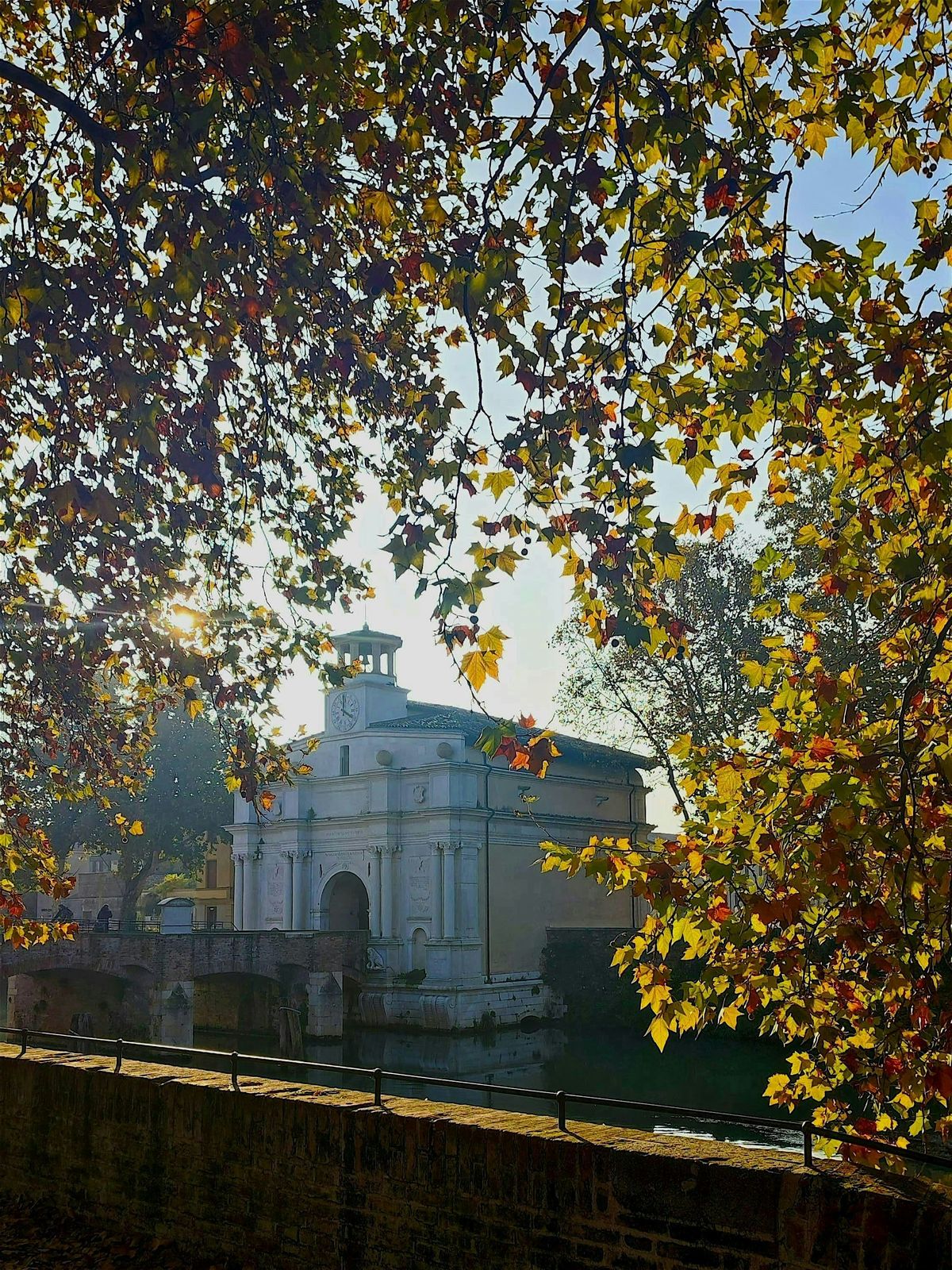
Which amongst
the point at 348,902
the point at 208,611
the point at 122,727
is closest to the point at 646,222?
the point at 208,611

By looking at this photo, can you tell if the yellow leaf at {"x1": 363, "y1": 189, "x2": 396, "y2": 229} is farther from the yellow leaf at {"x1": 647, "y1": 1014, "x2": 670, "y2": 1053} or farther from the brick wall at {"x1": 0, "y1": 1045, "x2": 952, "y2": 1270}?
the brick wall at {"x1": 0, "y1": 1045, "x2": 952, "y2": 1270}

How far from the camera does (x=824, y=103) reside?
4996 millimetres

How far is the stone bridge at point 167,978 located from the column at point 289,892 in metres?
2.99

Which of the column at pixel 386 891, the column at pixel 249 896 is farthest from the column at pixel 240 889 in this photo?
the column at pixel 386 891

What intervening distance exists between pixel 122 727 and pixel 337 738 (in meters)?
30.6

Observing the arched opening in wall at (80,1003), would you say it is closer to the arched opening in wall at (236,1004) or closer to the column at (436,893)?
the arched opening in wall at (236,1004)

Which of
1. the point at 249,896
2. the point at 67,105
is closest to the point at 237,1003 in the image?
the point at 249,896

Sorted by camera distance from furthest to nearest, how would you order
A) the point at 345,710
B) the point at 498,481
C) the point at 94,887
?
the point at 94,887, the point at 345,710, the point at 498,481

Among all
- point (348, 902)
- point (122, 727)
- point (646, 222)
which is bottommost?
point (348, 902)

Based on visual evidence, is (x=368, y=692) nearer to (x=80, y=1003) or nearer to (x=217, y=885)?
(x=80, y=1003)

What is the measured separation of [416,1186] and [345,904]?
36.8 metres

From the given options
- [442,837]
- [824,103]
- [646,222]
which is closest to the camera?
[646,222]

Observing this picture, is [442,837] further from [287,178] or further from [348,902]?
[287,178]

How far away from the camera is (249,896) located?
1650 inches
